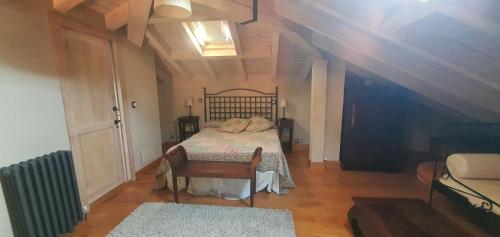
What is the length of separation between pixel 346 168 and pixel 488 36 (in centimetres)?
258

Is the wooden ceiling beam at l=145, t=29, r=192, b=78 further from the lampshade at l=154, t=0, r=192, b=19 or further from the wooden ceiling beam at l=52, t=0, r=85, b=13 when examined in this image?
the lampshade at l=154, t=0, r=192, b=19

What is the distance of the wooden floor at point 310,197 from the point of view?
2.09 meters

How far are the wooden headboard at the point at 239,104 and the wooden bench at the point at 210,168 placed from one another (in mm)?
2198

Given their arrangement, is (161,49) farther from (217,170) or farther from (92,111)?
(217,170)

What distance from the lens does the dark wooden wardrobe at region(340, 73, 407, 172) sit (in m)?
3.18

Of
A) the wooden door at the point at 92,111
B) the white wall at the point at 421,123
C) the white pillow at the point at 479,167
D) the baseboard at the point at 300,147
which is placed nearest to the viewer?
the white pillow at the point at 479,167

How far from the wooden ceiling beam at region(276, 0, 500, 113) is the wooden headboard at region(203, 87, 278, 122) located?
2565mm

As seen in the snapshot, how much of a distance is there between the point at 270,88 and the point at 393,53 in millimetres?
2767

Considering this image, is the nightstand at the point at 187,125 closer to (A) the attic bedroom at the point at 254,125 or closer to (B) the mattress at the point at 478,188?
(A) the attic bedroom at the point at 254,125

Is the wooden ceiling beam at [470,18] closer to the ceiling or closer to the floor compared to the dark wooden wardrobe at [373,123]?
closer to the ceiling

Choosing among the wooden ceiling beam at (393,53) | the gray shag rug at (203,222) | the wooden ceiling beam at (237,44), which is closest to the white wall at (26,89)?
the gray shag rug at (203,222)

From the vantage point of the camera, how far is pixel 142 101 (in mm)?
Result: 3453

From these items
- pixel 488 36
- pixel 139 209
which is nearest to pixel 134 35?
pixel 139 209

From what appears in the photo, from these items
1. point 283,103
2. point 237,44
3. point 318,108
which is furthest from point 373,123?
point 237,44
